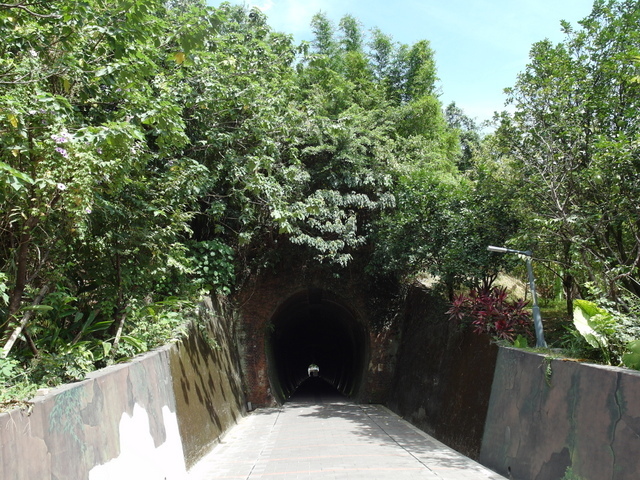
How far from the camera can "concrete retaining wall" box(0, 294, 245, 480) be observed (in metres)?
3.35

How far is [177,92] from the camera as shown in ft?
28.6

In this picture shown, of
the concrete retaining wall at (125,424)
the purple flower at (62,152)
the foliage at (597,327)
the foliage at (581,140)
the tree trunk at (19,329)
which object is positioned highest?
the foliage at (581,140)

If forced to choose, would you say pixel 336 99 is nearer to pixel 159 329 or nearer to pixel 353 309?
pixel 353 309

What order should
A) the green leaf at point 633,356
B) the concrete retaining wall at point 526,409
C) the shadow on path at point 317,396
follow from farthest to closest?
the shadow on path at point 317,396 < the green leaf at point 633,356 < the concrete retaining wall at point 526,409

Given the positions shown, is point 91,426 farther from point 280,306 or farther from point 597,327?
point 280,306

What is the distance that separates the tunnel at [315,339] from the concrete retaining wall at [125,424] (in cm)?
701

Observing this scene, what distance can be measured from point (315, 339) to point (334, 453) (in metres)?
20.9

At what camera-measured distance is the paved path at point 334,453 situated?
6.66m

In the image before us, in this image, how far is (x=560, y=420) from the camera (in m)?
5.40

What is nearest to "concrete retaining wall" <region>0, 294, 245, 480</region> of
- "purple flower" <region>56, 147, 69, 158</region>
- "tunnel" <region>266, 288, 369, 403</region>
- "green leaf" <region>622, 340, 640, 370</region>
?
"purple flower" <region>56, 147, 69, 158</region>

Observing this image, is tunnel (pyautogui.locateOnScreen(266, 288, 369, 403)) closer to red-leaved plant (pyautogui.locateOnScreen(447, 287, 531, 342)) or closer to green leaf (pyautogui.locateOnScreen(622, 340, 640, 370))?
red-leaved plant (pyautogui.locateOnScreen(447, 287, 531, 342))

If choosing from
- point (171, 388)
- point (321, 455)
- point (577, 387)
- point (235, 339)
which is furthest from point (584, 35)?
point (235, 339)

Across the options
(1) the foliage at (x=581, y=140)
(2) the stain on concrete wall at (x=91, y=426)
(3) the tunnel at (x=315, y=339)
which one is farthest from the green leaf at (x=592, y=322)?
(3) the tunnel at (x=315, y=339)

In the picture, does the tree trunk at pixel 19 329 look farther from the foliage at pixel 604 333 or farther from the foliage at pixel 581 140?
the foliage at pixel 581 140
